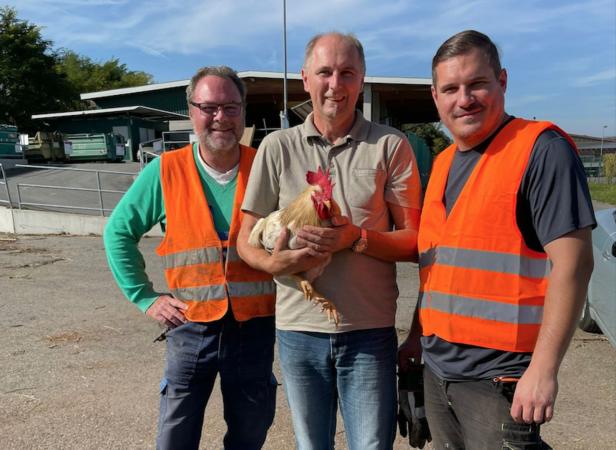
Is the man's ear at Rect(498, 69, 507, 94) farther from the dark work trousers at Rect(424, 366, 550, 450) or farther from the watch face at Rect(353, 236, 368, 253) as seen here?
the dark work trousers at Rect(424, 366, 550, 450)

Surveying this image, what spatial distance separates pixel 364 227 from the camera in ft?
7.11

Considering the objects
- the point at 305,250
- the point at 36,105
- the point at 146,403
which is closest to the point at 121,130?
the point at 36,105

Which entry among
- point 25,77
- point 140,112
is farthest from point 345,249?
point 25,77

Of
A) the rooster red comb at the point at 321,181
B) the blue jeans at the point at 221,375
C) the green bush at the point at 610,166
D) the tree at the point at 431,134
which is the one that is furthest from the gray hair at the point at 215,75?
the tree at the point at 431,134

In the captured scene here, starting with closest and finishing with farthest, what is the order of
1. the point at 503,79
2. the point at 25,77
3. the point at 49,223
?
the point at 503,79 → the point at 49,223 → the point at 25,77

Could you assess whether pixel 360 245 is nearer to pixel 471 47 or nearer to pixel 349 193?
pixel 349 193

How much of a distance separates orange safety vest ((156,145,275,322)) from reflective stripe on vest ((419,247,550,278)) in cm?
101

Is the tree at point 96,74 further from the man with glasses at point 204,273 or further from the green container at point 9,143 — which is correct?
the man with glasses at point 204,273

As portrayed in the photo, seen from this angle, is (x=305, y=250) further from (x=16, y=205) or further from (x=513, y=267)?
(x=16, y=205)

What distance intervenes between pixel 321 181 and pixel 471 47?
79cm

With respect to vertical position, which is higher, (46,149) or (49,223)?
(46,149)

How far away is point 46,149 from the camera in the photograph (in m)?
30.8

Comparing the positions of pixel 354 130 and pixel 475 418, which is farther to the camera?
pixel 354 130

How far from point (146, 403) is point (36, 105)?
47236 millimetres
